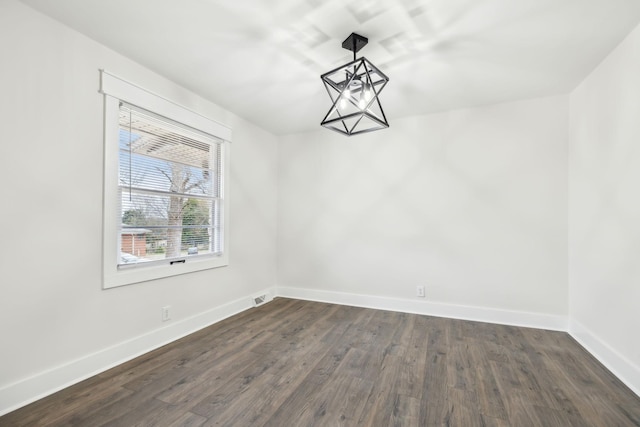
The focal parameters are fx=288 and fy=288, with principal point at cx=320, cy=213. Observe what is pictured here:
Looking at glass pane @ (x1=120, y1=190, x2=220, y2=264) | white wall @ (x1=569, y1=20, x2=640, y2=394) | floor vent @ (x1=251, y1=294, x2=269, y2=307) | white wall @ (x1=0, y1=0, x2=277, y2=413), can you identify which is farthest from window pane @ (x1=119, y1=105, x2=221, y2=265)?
white wall @ (x1=569, y1=20, x2=640, y2=394)

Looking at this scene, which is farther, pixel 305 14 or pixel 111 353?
pixel 111 353

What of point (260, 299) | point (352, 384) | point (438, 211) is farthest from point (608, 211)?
point (260, 299)

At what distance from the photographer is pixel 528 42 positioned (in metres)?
2.10

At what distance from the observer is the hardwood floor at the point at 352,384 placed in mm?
1672

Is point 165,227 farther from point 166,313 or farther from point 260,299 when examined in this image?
point 260,299

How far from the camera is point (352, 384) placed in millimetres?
2012

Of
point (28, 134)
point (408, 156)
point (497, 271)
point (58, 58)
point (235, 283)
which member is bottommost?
point (235, 283)

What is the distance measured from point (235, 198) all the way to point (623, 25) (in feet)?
11.9

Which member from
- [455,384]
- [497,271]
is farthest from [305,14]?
[497,271]

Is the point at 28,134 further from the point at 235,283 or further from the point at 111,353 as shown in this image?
the point at 235,283

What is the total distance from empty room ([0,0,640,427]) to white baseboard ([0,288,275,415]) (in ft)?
0.06

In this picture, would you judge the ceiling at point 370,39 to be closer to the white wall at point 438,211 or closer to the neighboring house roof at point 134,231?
the white wall at point 438,211

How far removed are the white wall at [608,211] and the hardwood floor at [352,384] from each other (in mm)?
244

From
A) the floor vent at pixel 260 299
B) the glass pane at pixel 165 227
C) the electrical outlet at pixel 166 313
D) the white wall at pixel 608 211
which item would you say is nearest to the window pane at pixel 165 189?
the glass pane at pixel 165 227
